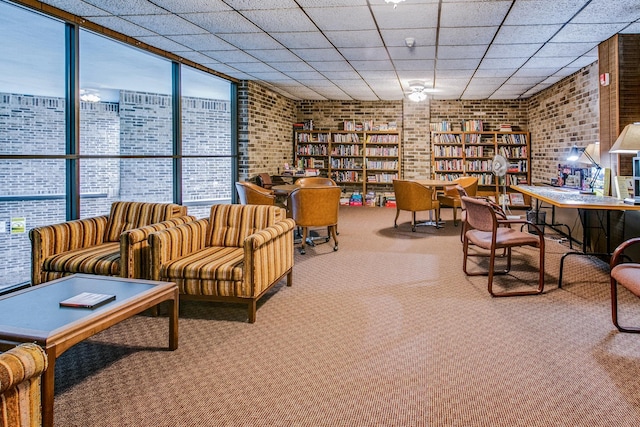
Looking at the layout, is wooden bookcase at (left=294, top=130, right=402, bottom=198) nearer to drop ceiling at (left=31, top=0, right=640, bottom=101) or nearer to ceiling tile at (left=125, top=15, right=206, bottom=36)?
drop ceiling at (left=31, top=0, right=640, bottom=101)

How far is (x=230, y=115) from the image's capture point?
8.77 m

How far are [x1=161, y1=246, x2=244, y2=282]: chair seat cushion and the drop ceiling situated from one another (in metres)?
2.53

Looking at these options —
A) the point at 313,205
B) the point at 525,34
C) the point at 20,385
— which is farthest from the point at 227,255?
the point at 525,34

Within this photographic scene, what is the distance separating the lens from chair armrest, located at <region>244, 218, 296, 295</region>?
347 centimetres

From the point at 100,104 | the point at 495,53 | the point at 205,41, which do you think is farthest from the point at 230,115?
the point at 495,53

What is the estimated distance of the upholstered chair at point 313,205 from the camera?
585 centimetres

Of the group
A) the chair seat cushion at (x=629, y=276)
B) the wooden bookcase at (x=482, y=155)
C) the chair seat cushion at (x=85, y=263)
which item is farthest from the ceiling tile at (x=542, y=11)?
the wooden bookcase at (x=482, y=155)

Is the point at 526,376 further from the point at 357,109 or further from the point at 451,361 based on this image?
the point at 357,109

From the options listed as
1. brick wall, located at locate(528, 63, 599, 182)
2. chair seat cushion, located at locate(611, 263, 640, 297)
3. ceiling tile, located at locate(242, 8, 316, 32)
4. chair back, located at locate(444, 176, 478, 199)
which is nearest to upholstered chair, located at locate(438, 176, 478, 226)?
chair back, located at locate(444, 176, 478, 199)

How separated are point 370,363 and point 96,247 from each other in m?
2.77

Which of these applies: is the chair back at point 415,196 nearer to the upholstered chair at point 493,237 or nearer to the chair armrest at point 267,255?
the upholstered chair at point 493,237

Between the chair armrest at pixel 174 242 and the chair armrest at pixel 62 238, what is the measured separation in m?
0.93

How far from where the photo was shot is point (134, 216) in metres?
4.53

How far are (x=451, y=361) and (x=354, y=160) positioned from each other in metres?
9.19
